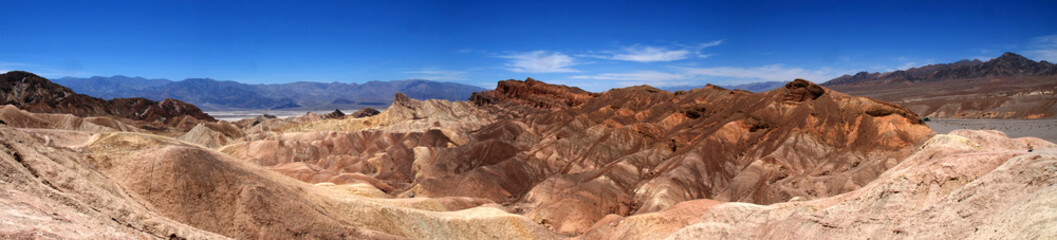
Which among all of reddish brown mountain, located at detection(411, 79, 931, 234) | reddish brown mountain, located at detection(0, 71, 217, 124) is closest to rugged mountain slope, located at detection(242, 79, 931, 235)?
reddish brown mountain, located at detection(411, 79, 931, 234)

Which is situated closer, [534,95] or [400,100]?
[400,100]

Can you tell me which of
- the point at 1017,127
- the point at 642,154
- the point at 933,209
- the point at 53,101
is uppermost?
the point at 53,101

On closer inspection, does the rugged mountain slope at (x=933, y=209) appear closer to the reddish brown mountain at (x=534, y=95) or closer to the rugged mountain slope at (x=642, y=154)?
the rugged mountain slope at (x=642, y=154)

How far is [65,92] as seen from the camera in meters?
115

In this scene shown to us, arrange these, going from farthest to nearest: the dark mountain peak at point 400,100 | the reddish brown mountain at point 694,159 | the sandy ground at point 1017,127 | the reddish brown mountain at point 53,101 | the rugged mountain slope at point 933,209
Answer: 1. the reddish brown mountain at point 53,101
2. the dark mountain peak at point 400,100
3. the sandy ground at point 1017,127
4. the reddish brown mountain at point 694,159
5. the rugged mountain slope at point 933,209

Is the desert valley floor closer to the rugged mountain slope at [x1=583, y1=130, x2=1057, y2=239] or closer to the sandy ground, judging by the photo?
the rugged mountain slope at [x1=583, y1=130, x2=1057, y2=239]

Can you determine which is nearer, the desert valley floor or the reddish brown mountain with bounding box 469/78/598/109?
the desert valley floor

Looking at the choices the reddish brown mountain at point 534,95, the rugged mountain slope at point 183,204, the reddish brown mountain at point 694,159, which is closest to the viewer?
the rugged mountain slope at point 183,204

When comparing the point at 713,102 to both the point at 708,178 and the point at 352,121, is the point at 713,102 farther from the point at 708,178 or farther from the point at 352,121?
the point at 352,121

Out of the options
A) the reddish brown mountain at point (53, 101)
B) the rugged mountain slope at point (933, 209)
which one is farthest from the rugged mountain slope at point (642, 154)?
the reddish brown mountain at point (53, 101)

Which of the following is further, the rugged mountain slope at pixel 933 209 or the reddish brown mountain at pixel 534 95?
the reddish brown mountain at pixel 534 95

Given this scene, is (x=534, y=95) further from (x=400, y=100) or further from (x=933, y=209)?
(x=933, y=209)

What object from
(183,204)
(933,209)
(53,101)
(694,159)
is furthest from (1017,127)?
(53,101)

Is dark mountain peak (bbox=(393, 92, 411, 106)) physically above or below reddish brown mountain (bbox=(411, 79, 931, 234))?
above
